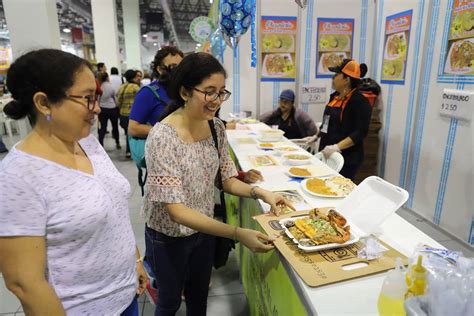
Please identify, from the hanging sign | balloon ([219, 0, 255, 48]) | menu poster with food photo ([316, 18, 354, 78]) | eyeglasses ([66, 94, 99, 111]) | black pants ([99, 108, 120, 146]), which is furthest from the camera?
the hanging sign

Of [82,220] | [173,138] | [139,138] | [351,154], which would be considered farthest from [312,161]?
[82,220]

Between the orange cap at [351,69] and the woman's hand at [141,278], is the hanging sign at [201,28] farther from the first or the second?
the woman's hand at [141,278]

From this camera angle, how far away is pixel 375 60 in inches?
182

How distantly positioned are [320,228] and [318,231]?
25 mm

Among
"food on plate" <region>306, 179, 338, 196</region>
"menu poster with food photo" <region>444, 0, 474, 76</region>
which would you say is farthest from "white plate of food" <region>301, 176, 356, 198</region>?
"menu poster with food photo" <region>444, 0, 474, 76</region>

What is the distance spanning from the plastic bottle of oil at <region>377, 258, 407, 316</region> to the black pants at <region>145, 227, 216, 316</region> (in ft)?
2.67

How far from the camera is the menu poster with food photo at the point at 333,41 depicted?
15.4 ft

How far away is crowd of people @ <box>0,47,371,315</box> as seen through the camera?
79cm

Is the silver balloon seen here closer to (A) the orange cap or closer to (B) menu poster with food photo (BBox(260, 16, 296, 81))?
(B) menu poster with food photo (BBox(260, 16, 296, 81))

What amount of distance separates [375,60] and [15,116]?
15.6 feet

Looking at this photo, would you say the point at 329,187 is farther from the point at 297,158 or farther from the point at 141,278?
the point at 141,278

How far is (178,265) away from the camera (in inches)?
55.8

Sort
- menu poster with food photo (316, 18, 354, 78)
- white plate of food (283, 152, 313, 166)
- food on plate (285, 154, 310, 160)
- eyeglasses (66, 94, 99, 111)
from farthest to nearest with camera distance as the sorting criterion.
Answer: menu poster with food photo (316, 18, 354, 78)
food on plate (285, 154, 310, 160)
white plate of food (283, 152, 313, 166)
eyeglasses (66, 94, 99, 111)

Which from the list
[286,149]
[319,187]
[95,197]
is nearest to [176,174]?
[95,197]
